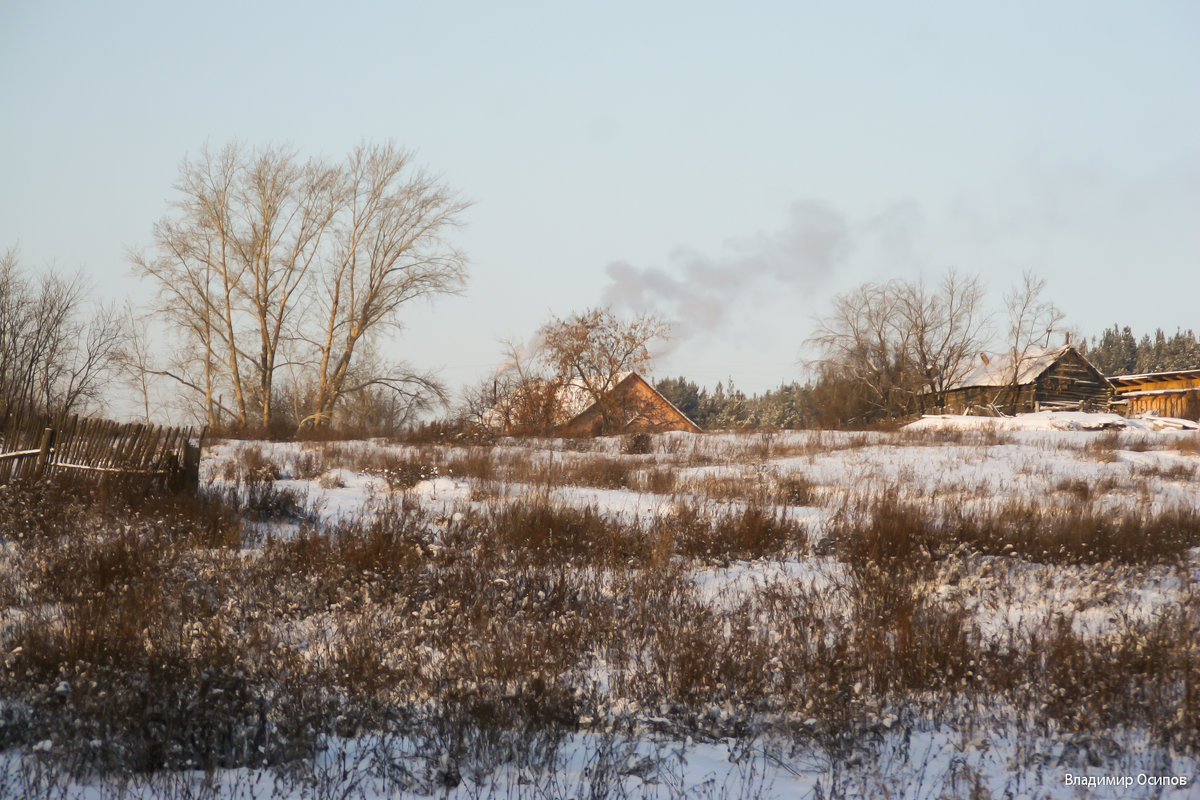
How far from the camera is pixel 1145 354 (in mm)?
91500

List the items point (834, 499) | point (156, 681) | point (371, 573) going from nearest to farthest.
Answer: point (156, 681) → point (371, 573) → point (834, 499)

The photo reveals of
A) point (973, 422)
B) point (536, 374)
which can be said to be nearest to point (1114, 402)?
point (973, 422)

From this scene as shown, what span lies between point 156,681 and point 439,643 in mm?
1423

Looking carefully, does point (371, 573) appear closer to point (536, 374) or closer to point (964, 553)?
point (964, 553)

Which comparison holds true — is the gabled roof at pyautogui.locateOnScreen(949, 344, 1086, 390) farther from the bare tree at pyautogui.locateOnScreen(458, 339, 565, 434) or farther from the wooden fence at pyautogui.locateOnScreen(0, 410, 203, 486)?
the wooden fence at pyautogui.locateOnScreen(0, 410, 203, 486)

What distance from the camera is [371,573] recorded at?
18.0 ft

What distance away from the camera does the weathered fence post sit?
852 cm

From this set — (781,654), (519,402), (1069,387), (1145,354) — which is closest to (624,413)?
(519,402)

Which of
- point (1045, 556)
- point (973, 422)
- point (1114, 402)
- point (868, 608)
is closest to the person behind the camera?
point (868, 608)

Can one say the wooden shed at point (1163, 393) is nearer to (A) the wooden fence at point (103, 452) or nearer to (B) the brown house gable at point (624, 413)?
(B) the brown house gable at point (624, 413)

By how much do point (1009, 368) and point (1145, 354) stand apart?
64.5 m

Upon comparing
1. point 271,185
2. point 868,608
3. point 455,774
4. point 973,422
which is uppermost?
point 271,185

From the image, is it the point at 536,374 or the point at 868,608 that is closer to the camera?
the point at 868,608

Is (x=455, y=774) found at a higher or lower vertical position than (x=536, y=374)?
lower
